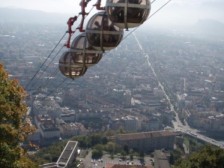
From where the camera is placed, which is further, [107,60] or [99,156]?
[107,60]

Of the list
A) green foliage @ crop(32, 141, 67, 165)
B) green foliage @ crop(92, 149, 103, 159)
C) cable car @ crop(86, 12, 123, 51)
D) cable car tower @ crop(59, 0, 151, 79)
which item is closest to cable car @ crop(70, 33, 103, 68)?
cable car tower @ crop(59, 0, 151, 79)

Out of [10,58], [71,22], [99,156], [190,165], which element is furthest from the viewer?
[10,58]

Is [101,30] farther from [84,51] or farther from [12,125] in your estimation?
[12,125]

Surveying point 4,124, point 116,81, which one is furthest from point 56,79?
point 4,124

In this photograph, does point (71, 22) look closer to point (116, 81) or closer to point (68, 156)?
point (68, 156)

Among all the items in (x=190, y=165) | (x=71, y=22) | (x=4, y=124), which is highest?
(x=71, y=22)

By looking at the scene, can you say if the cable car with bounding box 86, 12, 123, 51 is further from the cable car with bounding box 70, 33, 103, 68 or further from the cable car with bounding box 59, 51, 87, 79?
the cable car with bounding box 59, 51, 87, 79
